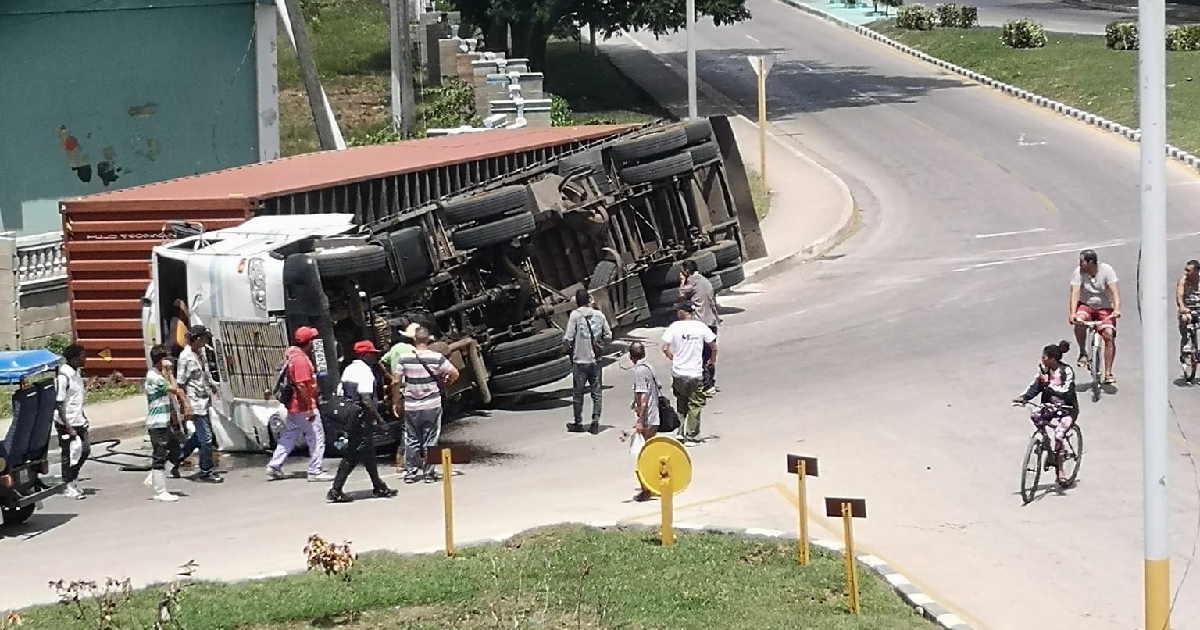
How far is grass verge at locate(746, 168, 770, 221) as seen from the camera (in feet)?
104

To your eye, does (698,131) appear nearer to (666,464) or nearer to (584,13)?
(666,464)

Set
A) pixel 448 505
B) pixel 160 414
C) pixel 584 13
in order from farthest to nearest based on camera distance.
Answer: pixel 584 13 < pixel 160 414 < pixel 448 505

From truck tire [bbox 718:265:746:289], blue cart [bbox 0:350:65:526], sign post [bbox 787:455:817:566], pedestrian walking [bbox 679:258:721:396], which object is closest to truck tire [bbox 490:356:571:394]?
pedestrian walking [bbox 679:258:721:396]

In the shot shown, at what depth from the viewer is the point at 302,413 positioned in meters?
16.3

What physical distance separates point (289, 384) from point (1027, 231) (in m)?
16.1

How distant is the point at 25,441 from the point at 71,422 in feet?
3.91

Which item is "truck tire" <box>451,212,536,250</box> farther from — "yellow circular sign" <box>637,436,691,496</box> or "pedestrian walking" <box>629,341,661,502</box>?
"yellow circular sign" <box>637,436,691,496</box>

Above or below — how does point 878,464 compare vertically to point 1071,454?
below

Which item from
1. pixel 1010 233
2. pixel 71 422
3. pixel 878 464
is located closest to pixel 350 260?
pixel 71 422

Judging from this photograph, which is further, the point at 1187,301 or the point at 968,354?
the point at 968,354

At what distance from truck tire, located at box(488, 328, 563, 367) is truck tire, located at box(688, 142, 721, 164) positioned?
14.0 feet

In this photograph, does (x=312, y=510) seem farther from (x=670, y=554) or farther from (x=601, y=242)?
(x=601, y=242)

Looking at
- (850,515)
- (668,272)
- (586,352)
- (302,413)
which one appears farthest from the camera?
(668,272)

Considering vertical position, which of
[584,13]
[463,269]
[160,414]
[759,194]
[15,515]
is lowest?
[15,515]
